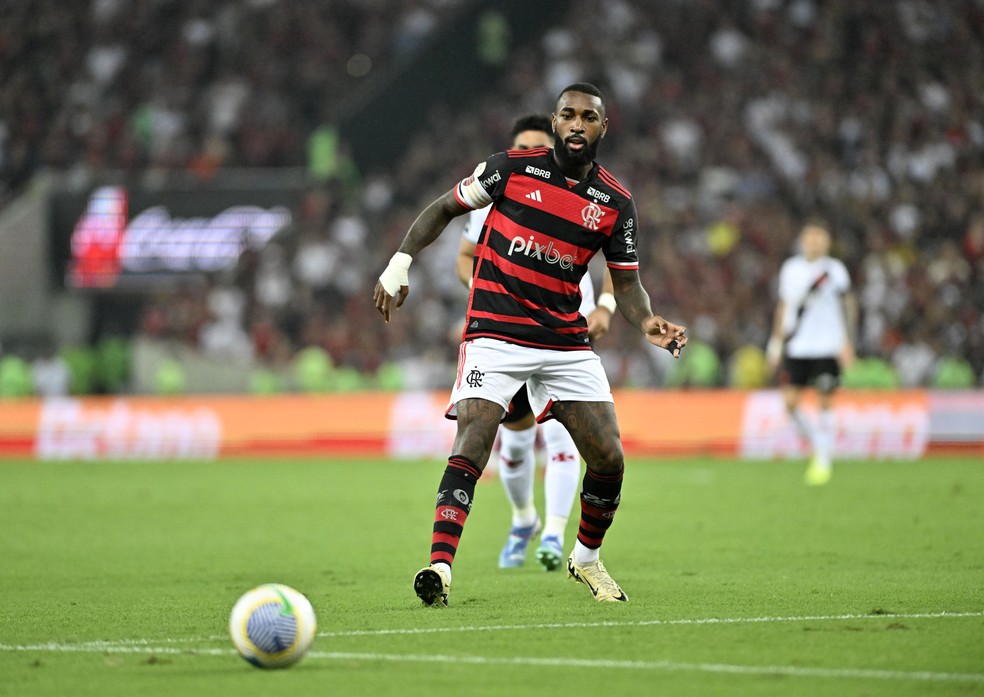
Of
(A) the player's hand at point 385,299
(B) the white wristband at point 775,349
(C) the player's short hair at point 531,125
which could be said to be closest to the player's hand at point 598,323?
(C) the player's short hair at point 531,125

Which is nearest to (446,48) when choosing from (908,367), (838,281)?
(908,367)

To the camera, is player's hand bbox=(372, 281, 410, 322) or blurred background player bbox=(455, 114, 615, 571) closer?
player's hand bbox=(372, 281, 410, 322)

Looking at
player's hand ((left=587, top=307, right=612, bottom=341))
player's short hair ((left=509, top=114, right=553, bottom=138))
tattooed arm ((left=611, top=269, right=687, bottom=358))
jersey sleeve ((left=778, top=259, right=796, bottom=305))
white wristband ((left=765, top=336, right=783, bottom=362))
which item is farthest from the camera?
jersey sleeve ((left=778, top=259, right=796, bottom=305))

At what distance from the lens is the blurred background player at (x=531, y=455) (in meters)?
9.23

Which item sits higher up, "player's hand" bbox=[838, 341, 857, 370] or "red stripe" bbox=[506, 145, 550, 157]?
"red stripe" bbox=[506, 145, 550, 157]

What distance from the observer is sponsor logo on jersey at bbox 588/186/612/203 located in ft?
24.5

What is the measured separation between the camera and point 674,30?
96.4ft

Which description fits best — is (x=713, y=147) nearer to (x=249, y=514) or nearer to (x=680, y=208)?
(x=680, y=208)

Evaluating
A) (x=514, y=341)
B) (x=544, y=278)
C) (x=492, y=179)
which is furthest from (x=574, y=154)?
(x=514, y=341)

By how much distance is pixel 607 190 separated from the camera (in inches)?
295

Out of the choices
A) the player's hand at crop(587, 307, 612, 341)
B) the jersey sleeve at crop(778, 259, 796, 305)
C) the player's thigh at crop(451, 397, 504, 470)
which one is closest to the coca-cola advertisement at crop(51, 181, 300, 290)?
the jersey sleeve at crop(778, 259, 796, 305)

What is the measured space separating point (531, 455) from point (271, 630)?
160 inches

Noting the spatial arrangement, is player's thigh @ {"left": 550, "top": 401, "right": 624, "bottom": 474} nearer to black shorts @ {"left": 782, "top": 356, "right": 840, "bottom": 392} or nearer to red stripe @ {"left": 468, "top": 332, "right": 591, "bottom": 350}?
red stripe @ {"left": 468, "top": 332, "right": 591, "bottom": 350}

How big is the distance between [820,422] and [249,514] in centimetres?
659
